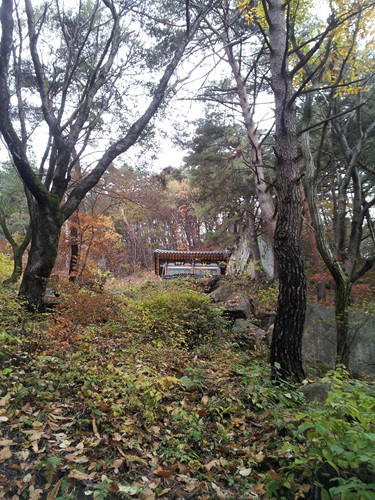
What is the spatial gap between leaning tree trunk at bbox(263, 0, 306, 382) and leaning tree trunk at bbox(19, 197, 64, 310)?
4242 millimetres

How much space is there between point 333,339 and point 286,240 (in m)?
2.94

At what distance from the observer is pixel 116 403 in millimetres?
2713

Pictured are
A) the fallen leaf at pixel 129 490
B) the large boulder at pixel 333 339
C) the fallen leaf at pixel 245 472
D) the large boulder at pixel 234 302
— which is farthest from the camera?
the large boulder at pixel 234 302

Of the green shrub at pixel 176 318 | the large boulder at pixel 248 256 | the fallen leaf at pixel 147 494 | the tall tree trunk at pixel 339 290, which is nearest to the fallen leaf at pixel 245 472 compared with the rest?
the fallen leaf at pixel 147 494

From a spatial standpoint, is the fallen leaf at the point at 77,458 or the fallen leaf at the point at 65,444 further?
the fallen leaf at the point at 65,444

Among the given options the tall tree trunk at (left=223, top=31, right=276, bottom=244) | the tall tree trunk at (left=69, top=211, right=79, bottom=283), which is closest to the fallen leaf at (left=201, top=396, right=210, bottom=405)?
the tall tree trunk at (left=223, top=31, right=276, bottom=244)

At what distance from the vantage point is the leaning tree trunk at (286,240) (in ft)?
12.3

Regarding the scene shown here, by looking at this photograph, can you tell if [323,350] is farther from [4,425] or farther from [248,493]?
[4,425]

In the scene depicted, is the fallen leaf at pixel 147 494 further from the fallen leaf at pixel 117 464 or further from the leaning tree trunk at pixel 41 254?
the leaning tree trunk at pixel 41 254

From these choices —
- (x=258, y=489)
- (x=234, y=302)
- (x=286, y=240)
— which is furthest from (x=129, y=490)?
(x=234, y=302)

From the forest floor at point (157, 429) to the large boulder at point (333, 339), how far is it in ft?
7.43

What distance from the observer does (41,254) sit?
553cm

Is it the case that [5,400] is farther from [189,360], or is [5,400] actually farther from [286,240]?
[286,240]

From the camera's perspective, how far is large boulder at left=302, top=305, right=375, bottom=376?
16.4 ft
